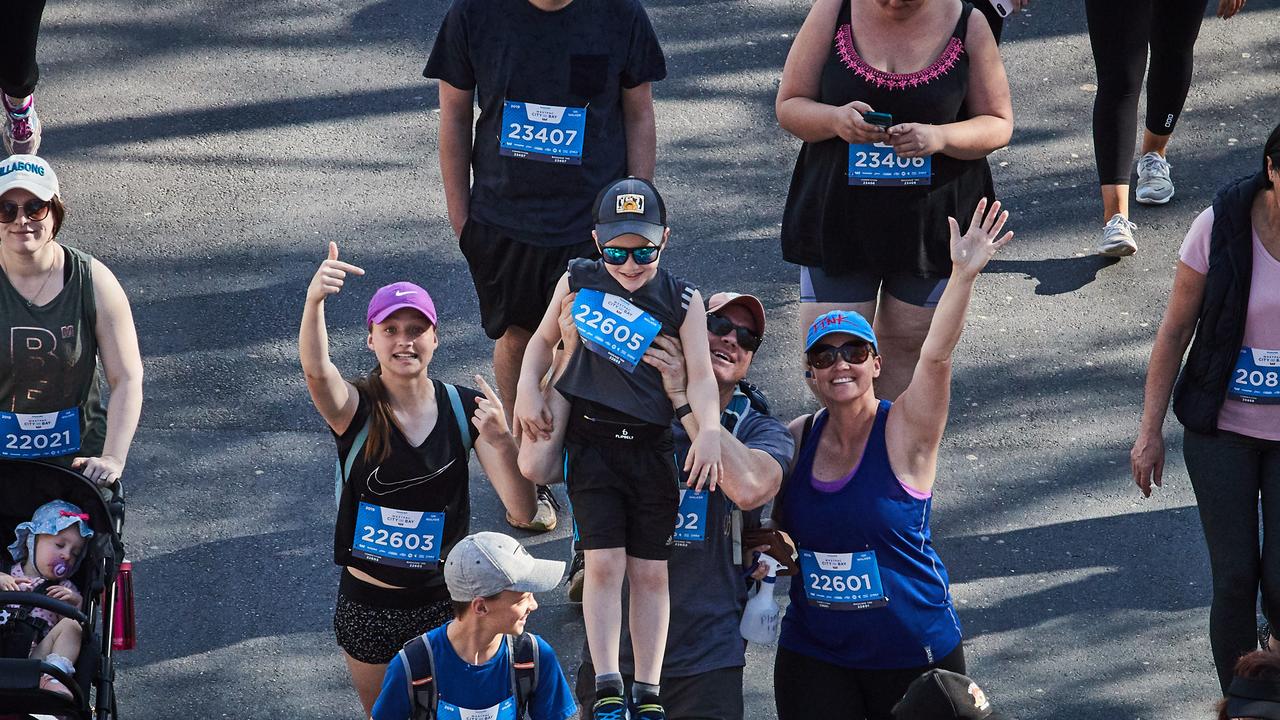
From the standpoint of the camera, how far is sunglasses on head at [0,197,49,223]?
537 centimetres

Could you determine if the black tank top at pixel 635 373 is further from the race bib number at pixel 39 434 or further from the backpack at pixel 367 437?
the race bib number at pixel 39 434

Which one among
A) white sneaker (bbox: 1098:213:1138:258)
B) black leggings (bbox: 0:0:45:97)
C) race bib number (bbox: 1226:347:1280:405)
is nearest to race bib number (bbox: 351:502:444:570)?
race bib number (bbox: 1226:347:1280:405)

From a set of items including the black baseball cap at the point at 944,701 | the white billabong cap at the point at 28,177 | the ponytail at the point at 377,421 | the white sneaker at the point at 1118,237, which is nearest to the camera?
the black baseball cap at the point at 944,701

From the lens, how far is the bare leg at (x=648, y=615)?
16.4ft

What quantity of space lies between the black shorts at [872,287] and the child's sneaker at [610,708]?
183 centimetres

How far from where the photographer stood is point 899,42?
232 inches

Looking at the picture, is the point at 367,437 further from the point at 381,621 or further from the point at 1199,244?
the point at 1199,244

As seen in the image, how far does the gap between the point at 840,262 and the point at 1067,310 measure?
2337mm

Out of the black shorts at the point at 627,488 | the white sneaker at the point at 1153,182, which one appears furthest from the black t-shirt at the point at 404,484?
the white sneaker at the point at 1153,182

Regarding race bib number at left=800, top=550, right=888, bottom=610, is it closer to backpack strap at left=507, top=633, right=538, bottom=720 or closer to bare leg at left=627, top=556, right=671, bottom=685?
bare leg at left=627, top=556, right=671, bottom=685

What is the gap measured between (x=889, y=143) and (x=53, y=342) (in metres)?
2.82

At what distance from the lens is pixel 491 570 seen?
4453mm

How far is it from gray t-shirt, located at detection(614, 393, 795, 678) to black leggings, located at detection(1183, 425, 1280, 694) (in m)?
1.31

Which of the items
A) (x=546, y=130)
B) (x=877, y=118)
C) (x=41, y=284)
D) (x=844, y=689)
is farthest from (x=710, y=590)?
(x=41, y=284)
